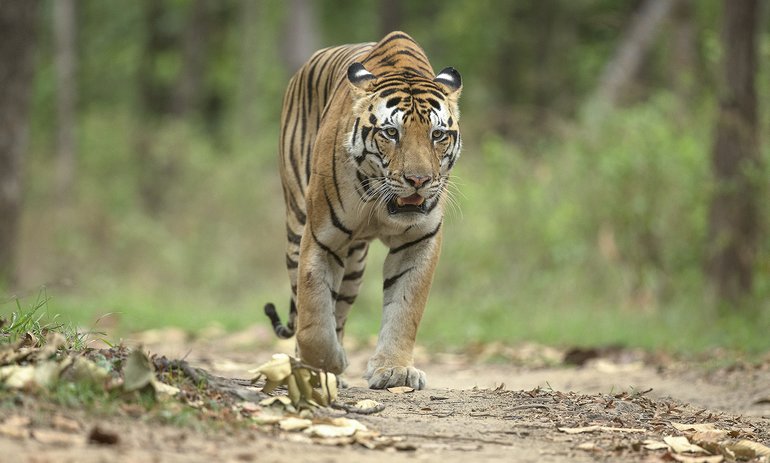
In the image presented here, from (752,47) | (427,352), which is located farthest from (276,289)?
(752,47)

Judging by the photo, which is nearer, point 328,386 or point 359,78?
point 328,386

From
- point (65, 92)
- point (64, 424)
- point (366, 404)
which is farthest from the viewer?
point (65, 92)

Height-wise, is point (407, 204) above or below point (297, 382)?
above

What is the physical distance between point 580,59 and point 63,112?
12.9 m

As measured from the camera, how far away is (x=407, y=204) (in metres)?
5.61

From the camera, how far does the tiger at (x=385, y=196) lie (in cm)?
564

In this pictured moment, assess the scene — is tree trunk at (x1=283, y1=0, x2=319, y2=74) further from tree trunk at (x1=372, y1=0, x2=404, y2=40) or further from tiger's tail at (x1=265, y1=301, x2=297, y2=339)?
tiger's tail at (x1=265, y1=301, x2=297, y2=339)

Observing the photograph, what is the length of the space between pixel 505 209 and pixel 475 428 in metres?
9.28

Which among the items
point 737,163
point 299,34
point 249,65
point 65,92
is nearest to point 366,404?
point 737,163

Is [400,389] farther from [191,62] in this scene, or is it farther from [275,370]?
[191,62]

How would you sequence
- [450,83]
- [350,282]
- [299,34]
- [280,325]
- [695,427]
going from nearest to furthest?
[695,427] → [450,83] → [280,325] → [350,282] → [299,34]

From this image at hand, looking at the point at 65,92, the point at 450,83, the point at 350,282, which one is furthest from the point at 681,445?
the point at 65,92

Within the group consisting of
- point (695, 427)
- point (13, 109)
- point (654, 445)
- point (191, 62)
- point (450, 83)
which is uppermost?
point (191, 62)

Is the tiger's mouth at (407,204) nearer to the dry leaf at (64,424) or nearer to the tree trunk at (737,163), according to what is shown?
the dry leaf at (64,424)
